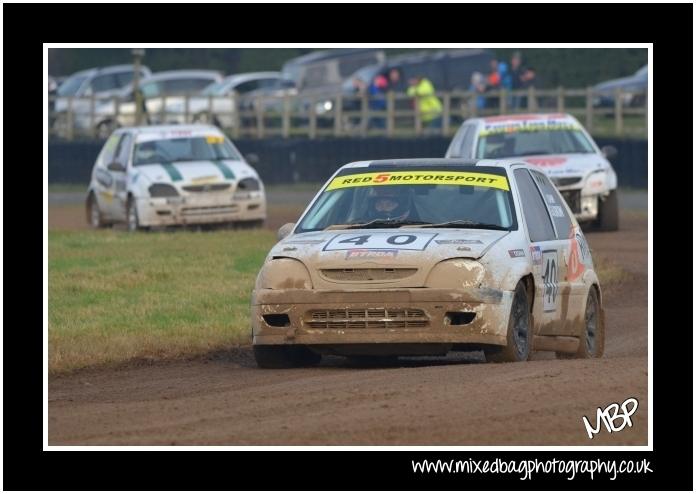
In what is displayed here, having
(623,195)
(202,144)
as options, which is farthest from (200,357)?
(623,195)

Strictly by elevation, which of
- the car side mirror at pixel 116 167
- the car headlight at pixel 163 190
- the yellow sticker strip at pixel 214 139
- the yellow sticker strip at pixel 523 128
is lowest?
the car headlight at pixel 163 190

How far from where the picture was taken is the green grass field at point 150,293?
1194 centimetres

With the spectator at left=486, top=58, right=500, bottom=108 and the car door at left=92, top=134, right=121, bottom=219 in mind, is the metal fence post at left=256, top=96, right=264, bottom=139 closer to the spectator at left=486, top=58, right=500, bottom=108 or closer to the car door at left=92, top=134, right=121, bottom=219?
the spectator at left=486, top=58, right=500, bottom=108

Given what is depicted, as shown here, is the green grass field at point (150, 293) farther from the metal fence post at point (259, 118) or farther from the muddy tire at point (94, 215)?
the metal fence post at point (259, 118)

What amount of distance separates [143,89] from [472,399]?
1484 inches

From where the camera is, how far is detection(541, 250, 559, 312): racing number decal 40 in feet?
34.5

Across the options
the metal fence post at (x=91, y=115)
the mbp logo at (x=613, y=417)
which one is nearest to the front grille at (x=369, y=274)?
the mbp logo at (x=613, y=417)

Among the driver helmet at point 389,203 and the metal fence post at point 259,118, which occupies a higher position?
the metal fence post at point 259,118

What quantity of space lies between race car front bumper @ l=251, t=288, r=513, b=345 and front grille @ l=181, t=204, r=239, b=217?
12.7m

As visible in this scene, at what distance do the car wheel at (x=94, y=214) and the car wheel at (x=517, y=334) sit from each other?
49.3ft

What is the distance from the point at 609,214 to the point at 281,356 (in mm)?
12039

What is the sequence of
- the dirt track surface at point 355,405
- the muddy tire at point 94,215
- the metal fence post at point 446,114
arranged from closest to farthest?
the dirt track surface at point 355,405 < the muddy tire at point 94,215 < the metal fence post at point 446,114

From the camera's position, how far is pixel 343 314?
9.80m

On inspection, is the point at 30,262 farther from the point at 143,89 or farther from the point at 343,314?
the point at 143,89
